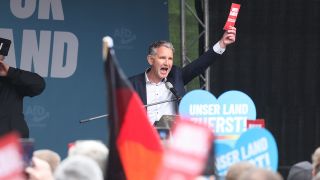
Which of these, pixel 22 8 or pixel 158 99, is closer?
pixel 158 99

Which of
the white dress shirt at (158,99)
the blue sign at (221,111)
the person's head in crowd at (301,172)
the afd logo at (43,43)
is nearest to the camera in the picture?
the person's head in crowd at (301,172)

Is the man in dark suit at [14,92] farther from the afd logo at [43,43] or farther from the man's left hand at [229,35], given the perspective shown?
the afd logo at [43,43]

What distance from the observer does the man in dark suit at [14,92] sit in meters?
5.31

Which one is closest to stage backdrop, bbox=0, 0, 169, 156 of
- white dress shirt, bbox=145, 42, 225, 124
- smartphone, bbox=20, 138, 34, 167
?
white dress shirt, bbox=145, 42, 225, 124

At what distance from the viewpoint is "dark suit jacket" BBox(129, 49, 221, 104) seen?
558 cm

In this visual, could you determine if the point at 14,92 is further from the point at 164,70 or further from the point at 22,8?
the point at 22,8

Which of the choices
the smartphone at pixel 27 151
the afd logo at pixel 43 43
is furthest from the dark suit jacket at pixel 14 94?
the smartphone at pixel 27 151

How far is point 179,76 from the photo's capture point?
566 centimetres

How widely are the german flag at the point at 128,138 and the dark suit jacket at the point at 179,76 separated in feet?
8.48

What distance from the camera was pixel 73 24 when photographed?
24.3 ft

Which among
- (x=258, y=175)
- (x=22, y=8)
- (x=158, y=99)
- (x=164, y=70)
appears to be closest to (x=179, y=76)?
(x=164, y=70)

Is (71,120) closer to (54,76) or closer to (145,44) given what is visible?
(54,76)

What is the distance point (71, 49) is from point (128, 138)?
4.68 m

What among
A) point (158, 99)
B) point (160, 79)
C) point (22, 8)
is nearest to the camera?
point (158, 99)
